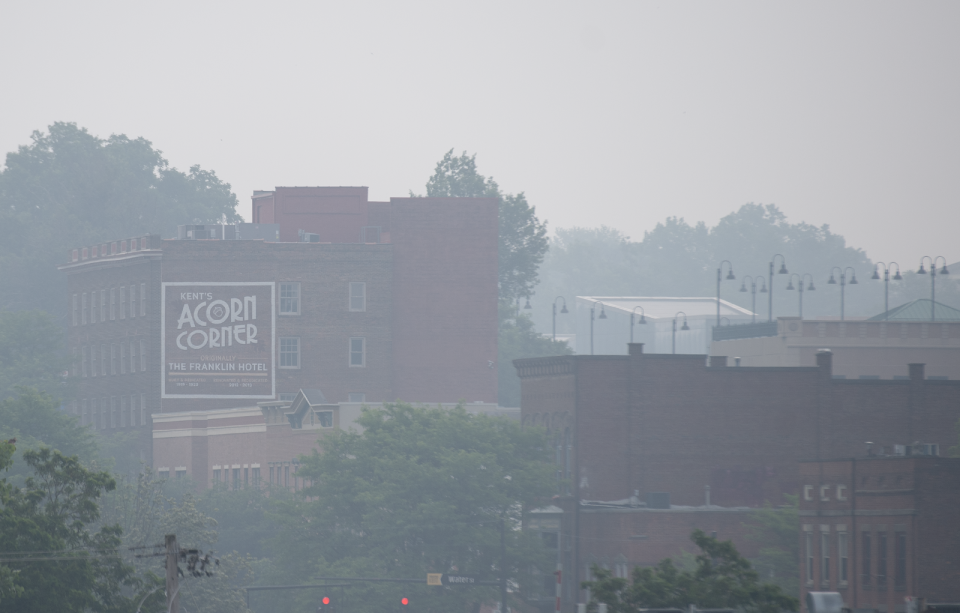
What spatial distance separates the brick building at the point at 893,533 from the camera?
58.3 meters

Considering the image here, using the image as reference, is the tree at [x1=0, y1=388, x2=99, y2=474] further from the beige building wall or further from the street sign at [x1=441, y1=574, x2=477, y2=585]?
the beige building wall

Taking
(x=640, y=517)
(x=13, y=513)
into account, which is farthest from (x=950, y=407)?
(x=13, y=513)

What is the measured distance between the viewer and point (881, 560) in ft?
193

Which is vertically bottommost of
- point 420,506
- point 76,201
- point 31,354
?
point 420,506

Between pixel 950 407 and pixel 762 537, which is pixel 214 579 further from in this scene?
pixel 950 407

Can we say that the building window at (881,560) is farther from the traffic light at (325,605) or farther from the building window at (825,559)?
the traffic light at (325,605)

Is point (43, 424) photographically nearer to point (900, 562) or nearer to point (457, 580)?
point (457, 580)

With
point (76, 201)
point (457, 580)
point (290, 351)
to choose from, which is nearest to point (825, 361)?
point (457, 580)

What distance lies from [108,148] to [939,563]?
389ft

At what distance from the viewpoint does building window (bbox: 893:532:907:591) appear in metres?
58.2

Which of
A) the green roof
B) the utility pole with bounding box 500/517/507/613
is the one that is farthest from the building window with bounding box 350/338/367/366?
the utility pole with bounding box 500/517/507/613

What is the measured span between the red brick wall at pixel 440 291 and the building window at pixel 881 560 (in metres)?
52.5

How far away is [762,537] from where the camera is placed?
227ft

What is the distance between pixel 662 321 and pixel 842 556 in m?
94.0
